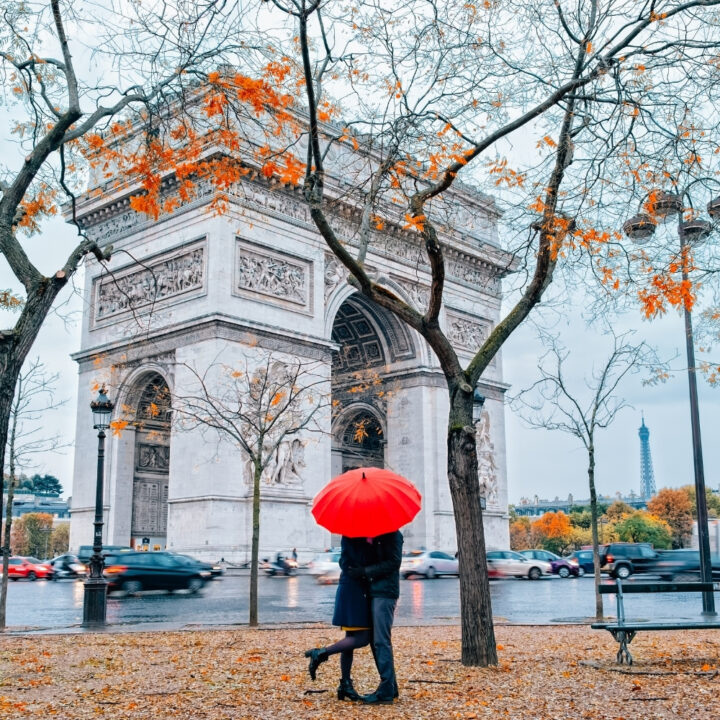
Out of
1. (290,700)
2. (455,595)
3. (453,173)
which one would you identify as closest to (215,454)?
(455,595)

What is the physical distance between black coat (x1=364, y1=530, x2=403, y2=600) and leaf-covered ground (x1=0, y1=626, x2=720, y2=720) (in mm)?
808

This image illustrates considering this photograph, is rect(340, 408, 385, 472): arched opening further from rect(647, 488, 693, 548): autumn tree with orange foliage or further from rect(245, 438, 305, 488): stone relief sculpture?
rect(647, 488, 693, 548): autumn tree with orange foliage

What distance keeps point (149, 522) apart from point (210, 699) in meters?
28.7

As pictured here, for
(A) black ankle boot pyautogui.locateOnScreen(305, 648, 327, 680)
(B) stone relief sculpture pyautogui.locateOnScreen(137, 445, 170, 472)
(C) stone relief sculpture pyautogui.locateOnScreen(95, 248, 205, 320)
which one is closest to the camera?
(A) black ankle boot pyautogui.locateOnScreen(305, 648, 327, 680)

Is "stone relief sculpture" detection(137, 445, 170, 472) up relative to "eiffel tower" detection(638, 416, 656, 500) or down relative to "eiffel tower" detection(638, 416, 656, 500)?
down

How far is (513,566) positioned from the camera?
3681cm

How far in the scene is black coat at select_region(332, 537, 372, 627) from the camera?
23.0ft

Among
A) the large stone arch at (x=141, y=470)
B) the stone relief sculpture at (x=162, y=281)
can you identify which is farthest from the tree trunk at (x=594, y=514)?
the large stone arch at (x=141, y=470)

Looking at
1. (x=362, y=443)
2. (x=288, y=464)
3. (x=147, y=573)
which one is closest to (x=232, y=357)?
(x=288, y=464)

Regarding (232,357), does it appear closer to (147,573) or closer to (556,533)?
(147,573)

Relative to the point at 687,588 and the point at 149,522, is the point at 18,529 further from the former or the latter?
the point at 687,588

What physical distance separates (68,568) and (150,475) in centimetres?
512

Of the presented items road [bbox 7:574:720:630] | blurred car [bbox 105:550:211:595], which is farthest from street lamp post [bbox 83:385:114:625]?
blurred car [bbox 105:550:211:595]

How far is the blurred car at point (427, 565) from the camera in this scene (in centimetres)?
3403
